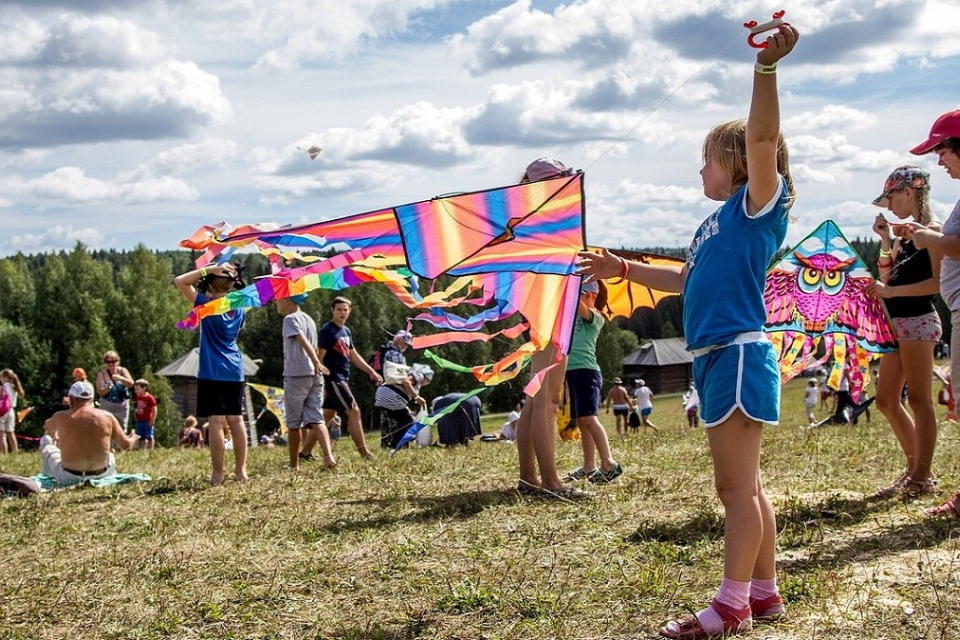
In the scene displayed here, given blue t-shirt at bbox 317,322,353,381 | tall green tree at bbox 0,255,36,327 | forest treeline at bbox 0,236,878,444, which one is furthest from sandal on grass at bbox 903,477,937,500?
tall green tree at bbox 0,255,36,327

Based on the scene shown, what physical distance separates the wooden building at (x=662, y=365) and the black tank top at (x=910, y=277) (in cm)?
7575

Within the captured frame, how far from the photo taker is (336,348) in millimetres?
9906

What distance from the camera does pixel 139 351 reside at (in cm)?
5988

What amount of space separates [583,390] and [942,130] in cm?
321

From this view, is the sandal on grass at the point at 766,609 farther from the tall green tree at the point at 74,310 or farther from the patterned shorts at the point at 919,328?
the tall green tree at the point at 74,310

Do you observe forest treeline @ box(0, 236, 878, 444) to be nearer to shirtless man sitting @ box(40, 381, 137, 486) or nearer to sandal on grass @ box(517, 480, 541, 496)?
shirtless man sitting @ box(40, 381, 137, 486)

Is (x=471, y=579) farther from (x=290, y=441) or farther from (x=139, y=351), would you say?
(x=139, y=351)

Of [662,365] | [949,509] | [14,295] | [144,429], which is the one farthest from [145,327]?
[949,509]

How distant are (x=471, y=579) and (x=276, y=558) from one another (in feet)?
4.03

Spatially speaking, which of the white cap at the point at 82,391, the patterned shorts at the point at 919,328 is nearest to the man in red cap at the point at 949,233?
the patterned shorts at the point at 919,328

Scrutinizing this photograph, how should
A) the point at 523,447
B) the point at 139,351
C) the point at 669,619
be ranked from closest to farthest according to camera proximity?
1. the point at 669,619
2. the point at 523,447
3. the point at 139,351

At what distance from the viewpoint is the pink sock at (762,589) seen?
3.49m

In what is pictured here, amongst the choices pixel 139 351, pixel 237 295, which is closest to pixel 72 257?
pixel 139 351

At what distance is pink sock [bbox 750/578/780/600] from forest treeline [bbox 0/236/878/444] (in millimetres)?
45579
